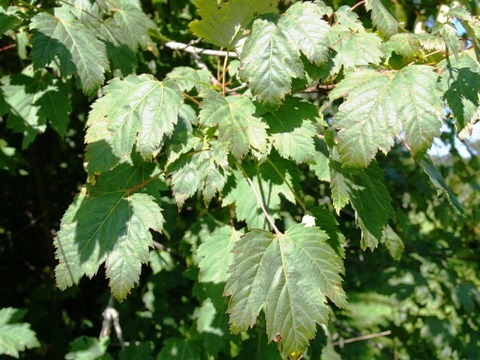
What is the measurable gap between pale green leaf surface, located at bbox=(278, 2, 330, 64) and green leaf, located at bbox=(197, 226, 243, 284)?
27.5 inches

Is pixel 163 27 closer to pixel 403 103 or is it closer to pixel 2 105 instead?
pixel 2 105

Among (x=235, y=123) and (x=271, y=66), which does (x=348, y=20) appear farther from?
(x=235, y=123)

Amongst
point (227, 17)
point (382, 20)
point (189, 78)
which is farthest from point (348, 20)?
point (189, 78)

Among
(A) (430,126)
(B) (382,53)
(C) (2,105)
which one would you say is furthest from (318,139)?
(C) (2,105)

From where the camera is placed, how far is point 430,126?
51.3 inches

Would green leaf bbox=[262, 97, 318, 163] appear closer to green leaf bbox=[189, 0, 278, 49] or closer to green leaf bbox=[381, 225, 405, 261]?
green leaf bbox=[189, 0, 278, 49]

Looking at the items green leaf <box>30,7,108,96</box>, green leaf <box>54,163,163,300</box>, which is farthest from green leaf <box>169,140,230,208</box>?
green leaf <box>30,7,108,96</box>

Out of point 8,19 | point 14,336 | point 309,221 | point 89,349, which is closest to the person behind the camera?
point 309,221

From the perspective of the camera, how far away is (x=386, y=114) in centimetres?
136

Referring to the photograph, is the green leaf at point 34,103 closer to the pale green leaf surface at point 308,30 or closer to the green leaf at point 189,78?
the green leaf at point 189,78

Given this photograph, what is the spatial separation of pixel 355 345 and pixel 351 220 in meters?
0.83

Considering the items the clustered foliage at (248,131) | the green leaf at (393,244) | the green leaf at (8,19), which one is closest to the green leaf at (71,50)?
the clustered foliage at (248,131)

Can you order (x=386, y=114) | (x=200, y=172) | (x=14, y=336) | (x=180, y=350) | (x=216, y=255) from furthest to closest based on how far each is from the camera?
1. (x=14, y=336)
2. (x=180, y=350)
3. (x=216, y=255)
4. (x=200, y=172)
5. (x=386, y=114)

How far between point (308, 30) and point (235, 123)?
0.35 m
